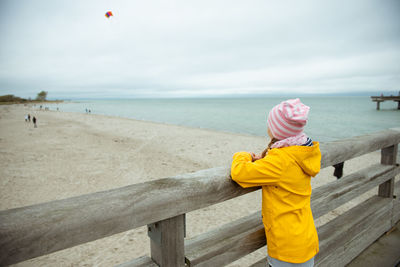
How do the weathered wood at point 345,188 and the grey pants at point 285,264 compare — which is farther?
the weathered wood at point 345,188

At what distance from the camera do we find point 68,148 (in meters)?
13.2

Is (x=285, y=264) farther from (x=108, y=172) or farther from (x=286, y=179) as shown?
(x=108, y=172)

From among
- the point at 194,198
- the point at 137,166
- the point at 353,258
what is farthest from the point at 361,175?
the point at 137,166

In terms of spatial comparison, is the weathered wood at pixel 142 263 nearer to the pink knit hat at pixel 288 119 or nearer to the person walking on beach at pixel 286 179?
the person walking on beach at pixel 286 179

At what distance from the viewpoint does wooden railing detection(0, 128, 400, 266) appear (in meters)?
0.87

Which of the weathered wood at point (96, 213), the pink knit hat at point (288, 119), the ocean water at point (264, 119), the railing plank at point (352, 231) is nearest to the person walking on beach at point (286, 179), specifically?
the pink knit hat at point (288, 119)

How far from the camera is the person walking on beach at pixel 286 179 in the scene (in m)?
1.42

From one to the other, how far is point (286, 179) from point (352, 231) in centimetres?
177

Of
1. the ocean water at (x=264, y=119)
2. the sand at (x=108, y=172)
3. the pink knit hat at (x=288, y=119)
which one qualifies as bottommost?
the sand at (x=108, y=172)

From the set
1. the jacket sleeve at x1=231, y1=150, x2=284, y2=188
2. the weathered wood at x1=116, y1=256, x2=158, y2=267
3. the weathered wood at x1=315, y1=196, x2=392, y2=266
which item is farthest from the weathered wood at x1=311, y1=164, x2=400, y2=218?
the weathered wood at x1=116, y1=256, x2=158, y2=267

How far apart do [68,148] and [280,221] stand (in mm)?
14097

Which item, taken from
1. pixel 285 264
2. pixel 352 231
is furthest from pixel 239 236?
pixel 352 231

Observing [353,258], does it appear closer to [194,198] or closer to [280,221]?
[280,221]

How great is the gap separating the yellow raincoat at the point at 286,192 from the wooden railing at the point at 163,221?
136 mm
